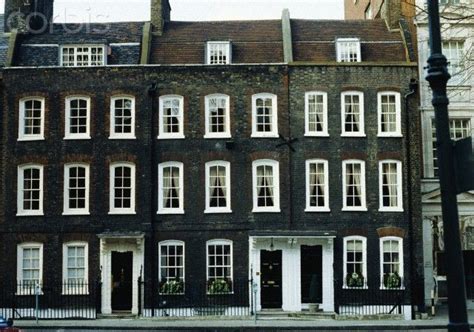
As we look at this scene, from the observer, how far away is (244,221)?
3019 cm

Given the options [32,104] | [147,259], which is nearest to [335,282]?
[147,259]

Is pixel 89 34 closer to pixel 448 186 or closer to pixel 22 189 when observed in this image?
pixel 22 189

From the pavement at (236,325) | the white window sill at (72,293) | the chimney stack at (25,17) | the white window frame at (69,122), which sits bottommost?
the pavement at (236,325)

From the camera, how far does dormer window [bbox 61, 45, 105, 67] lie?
31.7 meters

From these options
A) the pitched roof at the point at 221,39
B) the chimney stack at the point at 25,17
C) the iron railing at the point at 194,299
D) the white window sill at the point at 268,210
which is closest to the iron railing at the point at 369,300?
the iron railing at the point at 194,299

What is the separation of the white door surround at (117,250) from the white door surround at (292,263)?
4676 mm

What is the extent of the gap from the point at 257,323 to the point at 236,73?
1114 cm

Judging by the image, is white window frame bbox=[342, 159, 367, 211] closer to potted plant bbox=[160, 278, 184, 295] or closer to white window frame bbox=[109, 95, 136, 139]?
potted plant bbox=[160, 278, 184, 295]

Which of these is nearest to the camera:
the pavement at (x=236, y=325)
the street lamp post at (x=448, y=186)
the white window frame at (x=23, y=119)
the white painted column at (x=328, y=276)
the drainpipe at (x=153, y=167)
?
the street lamp post at (x=448, y=186)

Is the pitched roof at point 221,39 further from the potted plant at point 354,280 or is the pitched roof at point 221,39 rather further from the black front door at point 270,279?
the potted plant at point 354,280

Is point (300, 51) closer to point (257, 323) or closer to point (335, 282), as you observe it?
point (335, 282)

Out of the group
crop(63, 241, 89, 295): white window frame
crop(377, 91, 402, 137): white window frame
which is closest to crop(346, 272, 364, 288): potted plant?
crop(377, 91, 402, 137): white window frame

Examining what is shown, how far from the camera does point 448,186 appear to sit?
6574 mm

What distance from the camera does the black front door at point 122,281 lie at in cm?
2975
